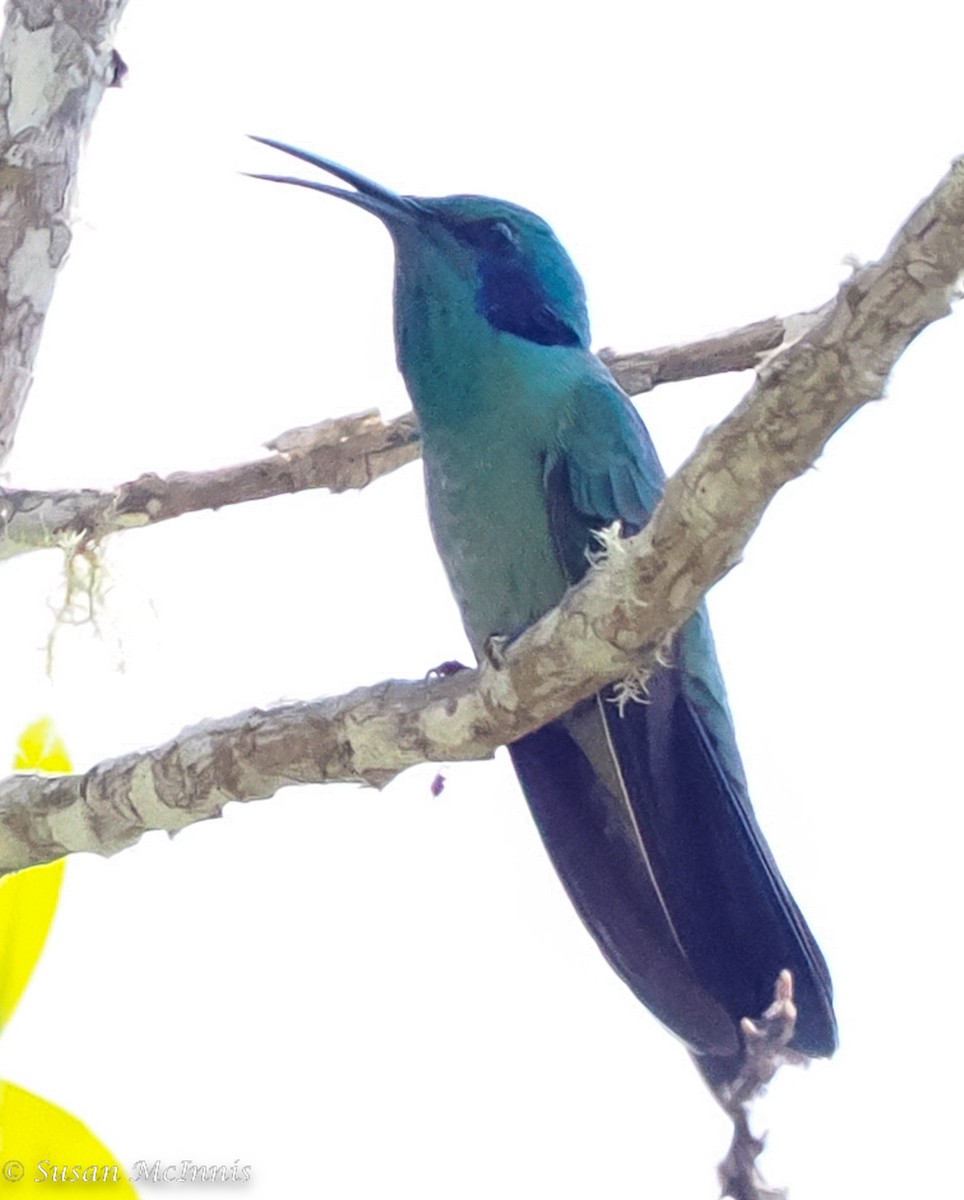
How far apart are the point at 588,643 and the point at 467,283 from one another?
1419mm

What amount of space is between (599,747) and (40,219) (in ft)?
5.18

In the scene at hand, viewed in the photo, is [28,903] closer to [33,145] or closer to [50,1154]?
[50,1154]

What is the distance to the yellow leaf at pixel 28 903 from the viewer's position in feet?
8.16

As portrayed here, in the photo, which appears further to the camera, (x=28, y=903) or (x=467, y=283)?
(x=467, y=283)

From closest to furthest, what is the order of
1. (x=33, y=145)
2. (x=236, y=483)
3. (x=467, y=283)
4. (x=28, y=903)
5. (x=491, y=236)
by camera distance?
(x=28, y=903)
(x=33, y=145)
(x=236, y=483)
(x=467, y=283)
(x=491, y=236)

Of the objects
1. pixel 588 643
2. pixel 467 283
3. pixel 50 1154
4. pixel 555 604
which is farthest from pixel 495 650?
pixel 467 283

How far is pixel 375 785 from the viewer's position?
2717 mm

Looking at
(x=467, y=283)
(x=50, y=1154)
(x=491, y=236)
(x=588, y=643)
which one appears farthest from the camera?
Result: (x=491, y=236)

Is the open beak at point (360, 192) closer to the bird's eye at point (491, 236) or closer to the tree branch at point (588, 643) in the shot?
the bird's eye at point (491, 236)

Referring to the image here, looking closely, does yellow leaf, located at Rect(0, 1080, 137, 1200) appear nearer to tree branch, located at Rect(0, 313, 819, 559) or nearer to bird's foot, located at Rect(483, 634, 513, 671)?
bird's foot, located at Rect(483, 634, 513, 671)

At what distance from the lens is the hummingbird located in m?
3.05

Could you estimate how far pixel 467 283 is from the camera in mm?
3545

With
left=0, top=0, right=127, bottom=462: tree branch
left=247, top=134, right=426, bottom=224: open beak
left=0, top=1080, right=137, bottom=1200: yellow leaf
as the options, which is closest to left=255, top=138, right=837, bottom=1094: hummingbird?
left=247, top=134, right=426, bottom=224: open beak

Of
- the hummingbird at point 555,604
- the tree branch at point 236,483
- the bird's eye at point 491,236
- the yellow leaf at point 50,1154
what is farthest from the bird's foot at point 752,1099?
the bird's eye at point 491,236
